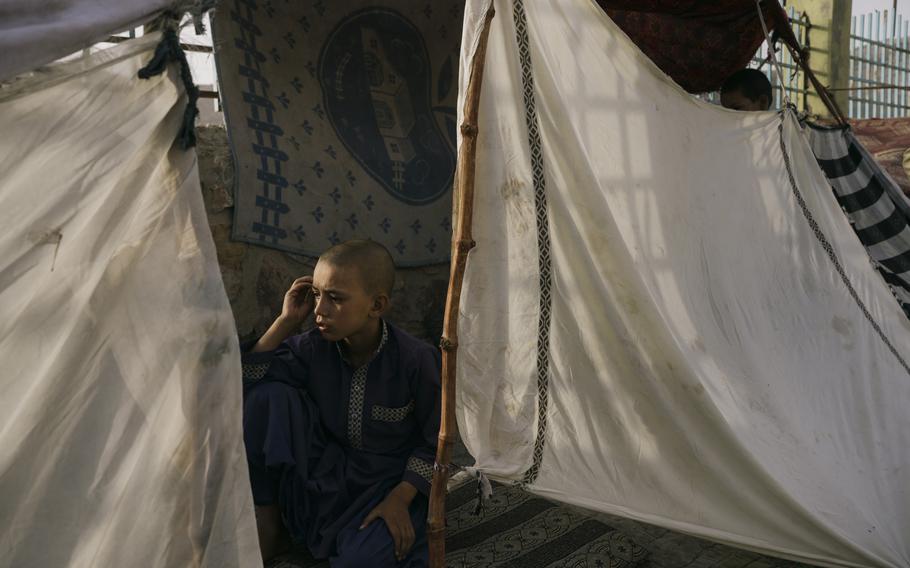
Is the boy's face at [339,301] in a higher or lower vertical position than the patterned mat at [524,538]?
higher

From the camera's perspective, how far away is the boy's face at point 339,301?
2220 mm

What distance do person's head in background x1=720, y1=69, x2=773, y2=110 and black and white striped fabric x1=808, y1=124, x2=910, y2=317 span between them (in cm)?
27

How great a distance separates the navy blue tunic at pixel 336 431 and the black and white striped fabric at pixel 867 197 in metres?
1.88

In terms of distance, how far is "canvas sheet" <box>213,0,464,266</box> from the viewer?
3.18 metres

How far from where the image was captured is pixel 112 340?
1.61 meters

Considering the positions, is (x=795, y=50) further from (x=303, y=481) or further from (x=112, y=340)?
(x=112, y=340)

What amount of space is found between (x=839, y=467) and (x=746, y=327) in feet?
1.51

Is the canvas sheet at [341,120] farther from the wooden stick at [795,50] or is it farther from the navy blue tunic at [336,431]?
the wooden stick at [795,50]

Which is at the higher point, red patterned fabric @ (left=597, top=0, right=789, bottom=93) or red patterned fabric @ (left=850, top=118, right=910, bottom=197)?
red patterned fabric @ (left=597, top=0, right=789, bottom=93)

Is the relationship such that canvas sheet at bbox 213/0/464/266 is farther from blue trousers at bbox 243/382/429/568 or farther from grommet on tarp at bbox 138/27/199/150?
grommet on tarp at bbox 138/27/199/150

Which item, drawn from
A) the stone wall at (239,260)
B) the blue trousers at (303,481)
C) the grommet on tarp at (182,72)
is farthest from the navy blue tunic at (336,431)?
the stone wall at (239,260)

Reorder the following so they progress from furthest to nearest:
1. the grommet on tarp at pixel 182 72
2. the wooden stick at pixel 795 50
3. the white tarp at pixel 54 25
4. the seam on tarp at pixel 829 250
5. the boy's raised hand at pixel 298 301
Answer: the wooden stick at pixel 795 50
the seam on tarp at pixel 829 250
the boy's raised hand at pixel 298 301
the grommet on tarp at pixel 182 72
the white tarp at pixel 54 25

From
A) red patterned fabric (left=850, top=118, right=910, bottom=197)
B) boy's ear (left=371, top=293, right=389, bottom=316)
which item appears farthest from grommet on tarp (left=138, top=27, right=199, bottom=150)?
red patterned fabric (left=850, top=118, right=910, bottom=197)

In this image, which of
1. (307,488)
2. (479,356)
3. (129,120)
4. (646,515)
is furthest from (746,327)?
(129,120)
